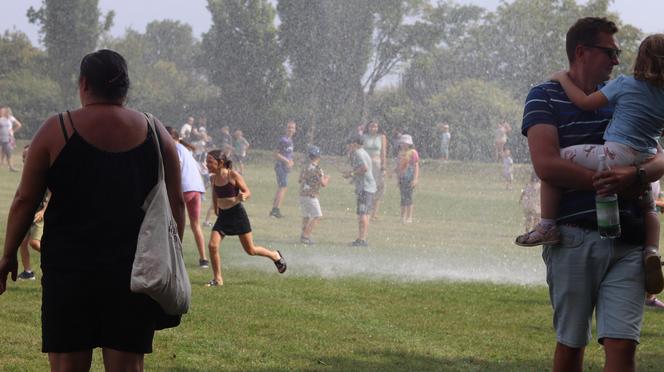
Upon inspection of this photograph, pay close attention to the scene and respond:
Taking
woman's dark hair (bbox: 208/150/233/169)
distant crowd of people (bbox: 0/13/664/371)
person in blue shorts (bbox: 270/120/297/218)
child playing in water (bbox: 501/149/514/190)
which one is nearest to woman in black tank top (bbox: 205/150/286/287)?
woman's dark hair (bbox: 208/150/233/169)

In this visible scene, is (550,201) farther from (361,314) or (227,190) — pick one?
(227,190)

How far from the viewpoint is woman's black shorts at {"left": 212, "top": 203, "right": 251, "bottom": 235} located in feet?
36.8

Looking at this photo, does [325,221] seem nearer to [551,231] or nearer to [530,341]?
[530,341]

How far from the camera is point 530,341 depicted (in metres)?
8.13

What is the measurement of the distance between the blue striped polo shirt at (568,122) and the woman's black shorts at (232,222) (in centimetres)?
708

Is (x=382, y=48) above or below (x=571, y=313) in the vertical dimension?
above

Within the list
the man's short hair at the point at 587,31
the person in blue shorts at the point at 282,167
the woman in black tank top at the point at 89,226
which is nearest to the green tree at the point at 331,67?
the person in blue shorts at the point at 282,167

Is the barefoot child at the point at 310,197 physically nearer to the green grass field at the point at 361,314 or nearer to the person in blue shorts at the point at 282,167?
the green grass field at the point at 361,314

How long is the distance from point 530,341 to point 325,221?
44.3ft

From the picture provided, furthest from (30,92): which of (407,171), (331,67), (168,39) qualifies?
(168,39)

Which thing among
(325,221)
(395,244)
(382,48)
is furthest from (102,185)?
(382,48)

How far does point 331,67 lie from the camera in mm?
35594

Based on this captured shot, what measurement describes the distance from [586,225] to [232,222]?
7.26m

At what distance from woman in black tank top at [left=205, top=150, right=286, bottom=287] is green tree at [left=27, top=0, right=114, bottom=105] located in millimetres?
43102
